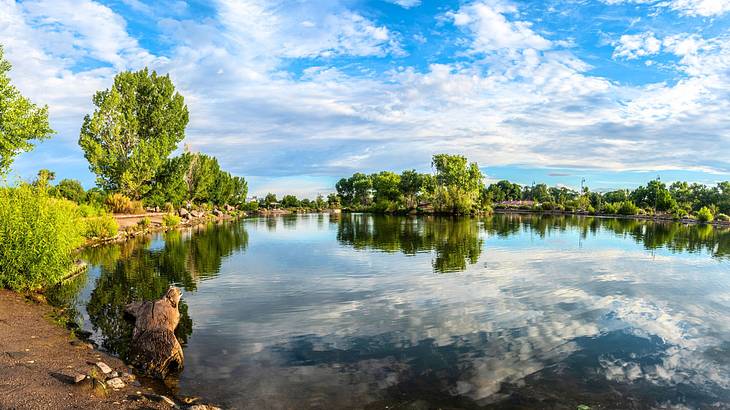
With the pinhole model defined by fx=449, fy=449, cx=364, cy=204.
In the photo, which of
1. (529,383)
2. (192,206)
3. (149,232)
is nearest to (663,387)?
(529,383)

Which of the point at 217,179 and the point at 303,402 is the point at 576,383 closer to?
the point at 303,402

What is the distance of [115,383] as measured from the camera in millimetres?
8914

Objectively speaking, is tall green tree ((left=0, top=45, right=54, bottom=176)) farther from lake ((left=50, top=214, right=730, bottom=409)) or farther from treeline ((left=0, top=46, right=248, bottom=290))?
lake ((left=50, top=214, right=730, bottom=409))

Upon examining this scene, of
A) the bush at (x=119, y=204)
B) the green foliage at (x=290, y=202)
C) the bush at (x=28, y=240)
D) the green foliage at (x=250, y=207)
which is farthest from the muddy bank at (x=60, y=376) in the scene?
the green foliage at (x=290, y=202)

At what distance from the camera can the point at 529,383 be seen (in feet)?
33.6

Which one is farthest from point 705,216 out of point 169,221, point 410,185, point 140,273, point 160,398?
point 160,398

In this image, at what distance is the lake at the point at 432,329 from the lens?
9.84 metres

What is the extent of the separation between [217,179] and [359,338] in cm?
10127

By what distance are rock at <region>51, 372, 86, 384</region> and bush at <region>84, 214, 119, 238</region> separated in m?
30.5

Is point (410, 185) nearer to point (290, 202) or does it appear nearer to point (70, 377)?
point (290, 202)

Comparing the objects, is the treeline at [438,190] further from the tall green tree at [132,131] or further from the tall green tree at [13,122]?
the tall green tree at [13,122]

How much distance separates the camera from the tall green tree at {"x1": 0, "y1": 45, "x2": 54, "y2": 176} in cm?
2606

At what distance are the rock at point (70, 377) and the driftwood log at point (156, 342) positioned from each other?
5.43 ft

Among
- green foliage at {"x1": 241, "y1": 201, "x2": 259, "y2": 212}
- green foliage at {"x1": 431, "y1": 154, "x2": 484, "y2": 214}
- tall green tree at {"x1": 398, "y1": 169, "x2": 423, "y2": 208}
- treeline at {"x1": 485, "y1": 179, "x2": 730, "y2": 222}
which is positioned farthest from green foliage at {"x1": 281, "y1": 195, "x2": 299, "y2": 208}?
treeline at {"x1": 485, "y1": 179, "x2": 730, "y2": 222}
